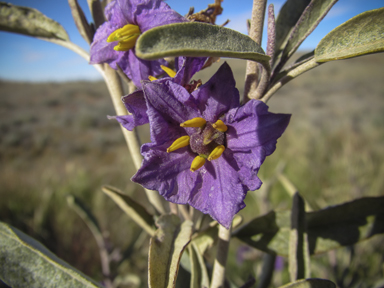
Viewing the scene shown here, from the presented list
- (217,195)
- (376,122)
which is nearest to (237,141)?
(217,195)

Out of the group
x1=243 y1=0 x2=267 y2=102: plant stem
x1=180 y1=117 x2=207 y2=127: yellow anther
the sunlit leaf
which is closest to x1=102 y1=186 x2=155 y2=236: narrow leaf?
the sunlit leaf

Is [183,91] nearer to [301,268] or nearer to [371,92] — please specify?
[301,268]

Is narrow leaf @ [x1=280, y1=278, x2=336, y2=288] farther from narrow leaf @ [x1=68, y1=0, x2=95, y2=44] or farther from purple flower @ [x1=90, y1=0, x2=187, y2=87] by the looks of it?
narrow leaf @ [x1=68, y1=0, x2=95, y2=44]

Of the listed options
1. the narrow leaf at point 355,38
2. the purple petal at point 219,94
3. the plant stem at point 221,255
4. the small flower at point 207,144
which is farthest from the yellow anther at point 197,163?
the narrow leaf at point 355,38

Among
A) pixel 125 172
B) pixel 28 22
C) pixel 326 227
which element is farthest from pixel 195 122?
pixel 125 172

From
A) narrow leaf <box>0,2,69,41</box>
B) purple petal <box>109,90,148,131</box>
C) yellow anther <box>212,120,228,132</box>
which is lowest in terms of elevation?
yellow anther <box>212,120,228,132</box>

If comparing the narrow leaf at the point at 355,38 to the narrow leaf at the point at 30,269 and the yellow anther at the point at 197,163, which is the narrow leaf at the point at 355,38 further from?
the narrow leaf at the point at 30,269
